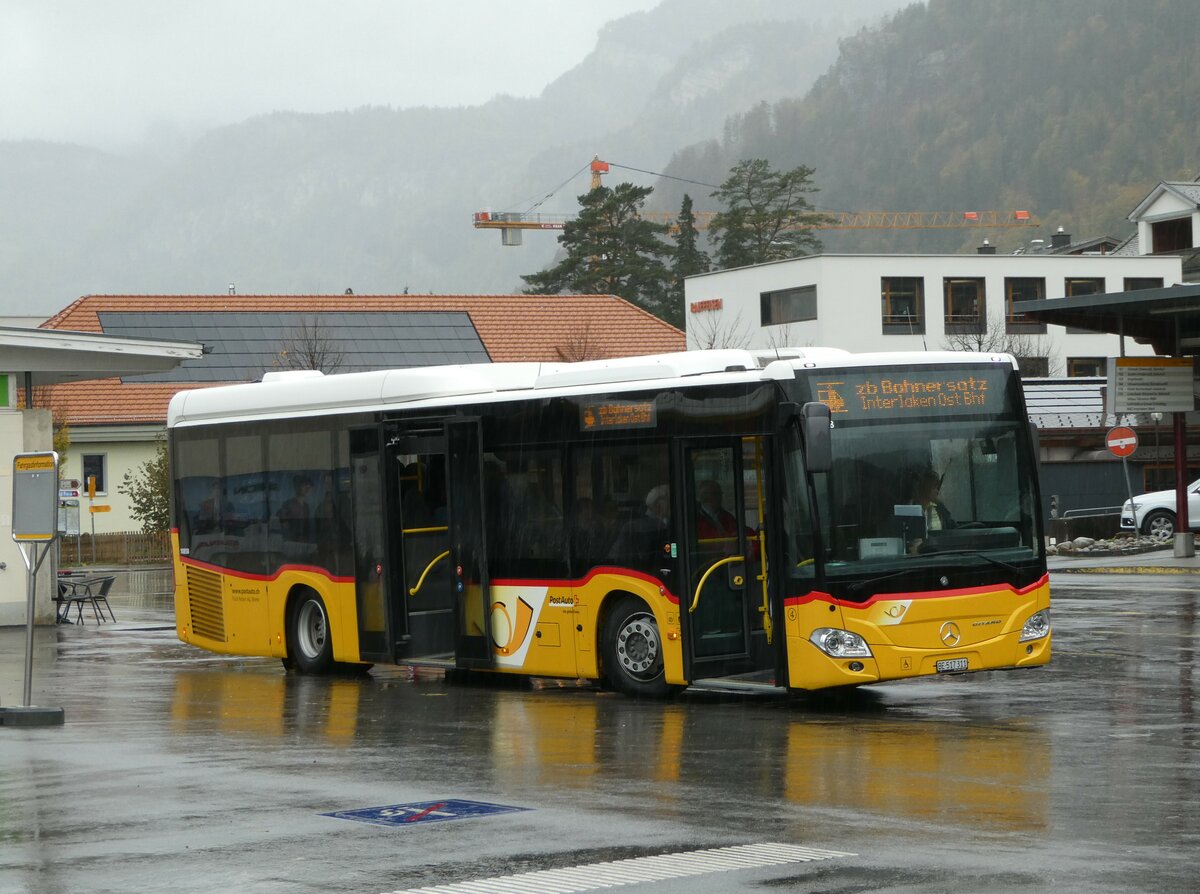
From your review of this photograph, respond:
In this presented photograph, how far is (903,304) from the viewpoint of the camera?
258 feet

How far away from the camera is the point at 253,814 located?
32.3 ft

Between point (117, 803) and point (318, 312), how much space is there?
5598 centimetres

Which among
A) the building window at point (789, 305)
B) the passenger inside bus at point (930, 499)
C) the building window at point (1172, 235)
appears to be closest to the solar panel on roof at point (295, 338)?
the building window at point (789, 305)

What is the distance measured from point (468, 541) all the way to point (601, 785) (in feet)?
21.8

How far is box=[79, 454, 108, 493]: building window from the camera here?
58.8m

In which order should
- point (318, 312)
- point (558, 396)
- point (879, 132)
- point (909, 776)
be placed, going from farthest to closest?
point (879, 132)
point (318, 312)
point (558, 396)
point (909, 776)

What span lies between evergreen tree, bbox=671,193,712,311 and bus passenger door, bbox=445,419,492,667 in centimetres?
9597

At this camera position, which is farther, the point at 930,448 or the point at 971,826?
the point at 930,448

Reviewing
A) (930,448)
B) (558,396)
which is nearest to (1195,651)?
(930,448)

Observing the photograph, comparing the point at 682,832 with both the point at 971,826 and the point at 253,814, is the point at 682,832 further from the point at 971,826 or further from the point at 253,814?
the point at 253,814

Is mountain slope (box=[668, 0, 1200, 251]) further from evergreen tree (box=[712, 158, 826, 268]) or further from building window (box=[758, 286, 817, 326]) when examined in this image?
building window (box=[758, 286, 817, 326])

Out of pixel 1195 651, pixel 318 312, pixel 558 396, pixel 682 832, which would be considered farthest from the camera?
pixel 318 312

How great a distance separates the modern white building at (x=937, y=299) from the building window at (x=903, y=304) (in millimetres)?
42

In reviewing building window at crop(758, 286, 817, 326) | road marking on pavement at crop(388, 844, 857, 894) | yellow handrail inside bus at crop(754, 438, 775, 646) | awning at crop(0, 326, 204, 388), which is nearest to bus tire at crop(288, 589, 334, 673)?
yellow handrail inside bus at crop(754, 438, 775, 646)
